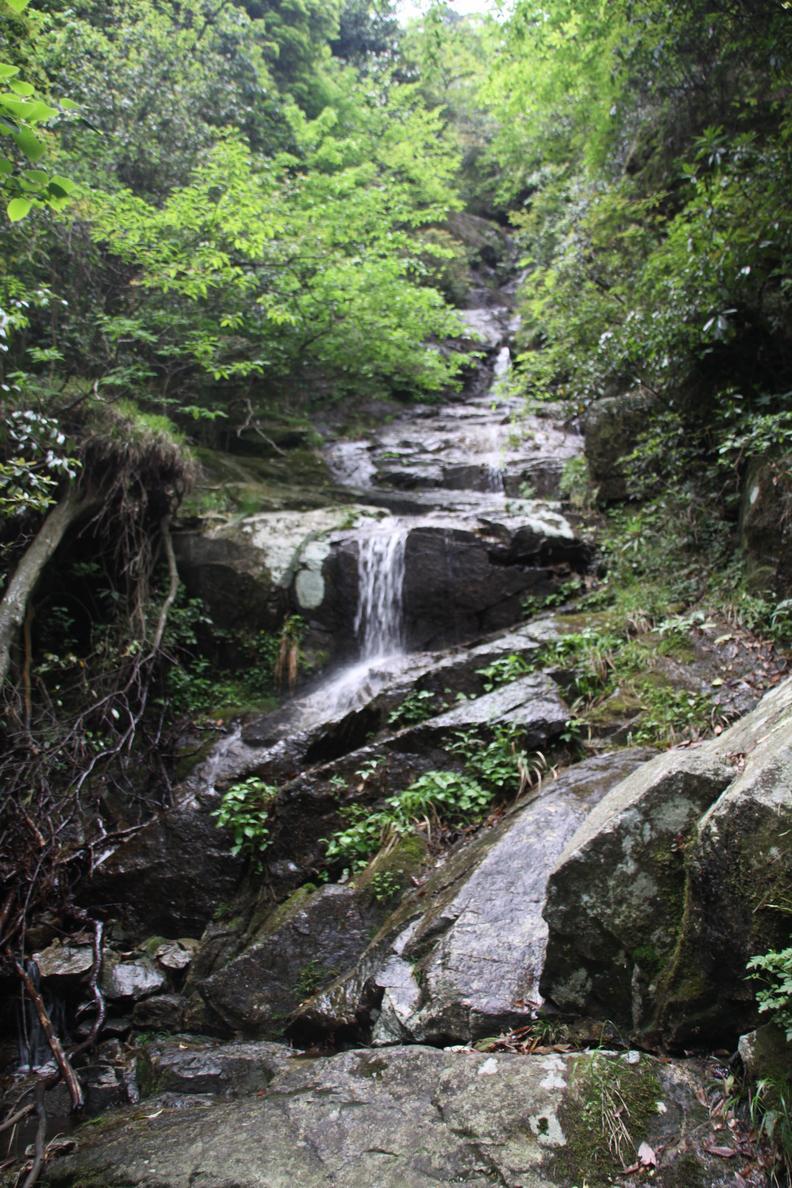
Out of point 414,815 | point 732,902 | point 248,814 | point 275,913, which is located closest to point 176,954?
point 275,913

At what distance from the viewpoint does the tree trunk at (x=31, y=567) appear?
6.01m

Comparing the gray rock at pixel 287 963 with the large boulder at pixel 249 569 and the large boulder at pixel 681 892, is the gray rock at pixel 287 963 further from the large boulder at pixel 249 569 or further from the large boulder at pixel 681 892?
the large boulder at pixel 249 569

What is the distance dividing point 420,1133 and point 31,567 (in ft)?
19.9

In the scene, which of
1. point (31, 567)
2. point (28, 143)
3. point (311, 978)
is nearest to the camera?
point (28, 143)

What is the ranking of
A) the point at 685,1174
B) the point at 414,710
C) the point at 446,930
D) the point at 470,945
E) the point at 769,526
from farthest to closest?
the point at 414,710 → the point at 769,526 → the point at 446,930 → the point at 470,945 → the point at 685,1174

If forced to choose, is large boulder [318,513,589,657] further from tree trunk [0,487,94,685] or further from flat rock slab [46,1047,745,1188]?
flat rock slab [46,1047,745,1188]

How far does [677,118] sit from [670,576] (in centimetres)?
611

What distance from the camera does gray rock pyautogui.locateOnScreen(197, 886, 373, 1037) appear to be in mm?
4281

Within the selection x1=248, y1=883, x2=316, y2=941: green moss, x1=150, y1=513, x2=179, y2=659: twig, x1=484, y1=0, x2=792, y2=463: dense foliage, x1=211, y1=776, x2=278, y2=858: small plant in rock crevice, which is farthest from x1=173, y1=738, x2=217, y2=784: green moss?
x1=484, y1=0, x2=792, y2=463: dense foliage

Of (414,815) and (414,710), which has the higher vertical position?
(414,710)

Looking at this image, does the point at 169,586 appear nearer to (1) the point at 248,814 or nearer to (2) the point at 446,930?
(1) the point at 248,814

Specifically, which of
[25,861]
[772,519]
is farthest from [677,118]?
[25,861]

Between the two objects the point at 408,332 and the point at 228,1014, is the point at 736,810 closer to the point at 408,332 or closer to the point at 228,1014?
the point at 228,1014

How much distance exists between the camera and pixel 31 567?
6.61 m
